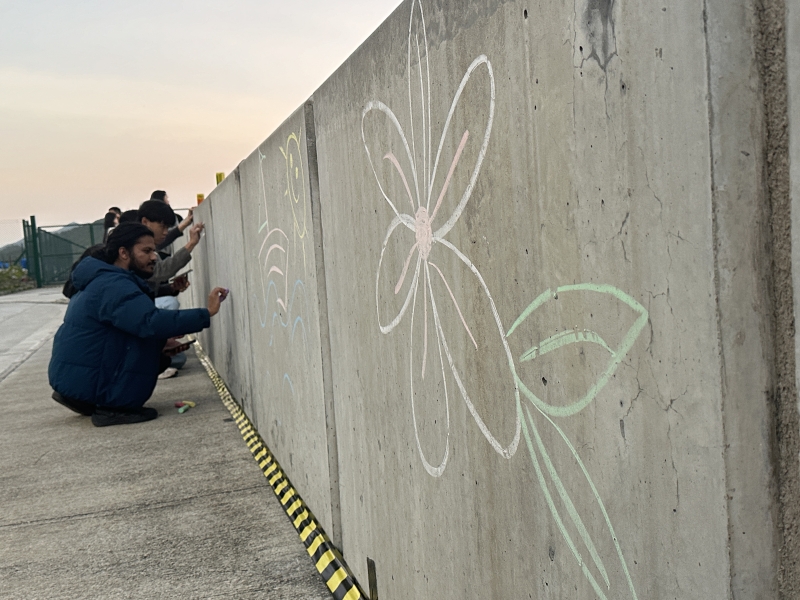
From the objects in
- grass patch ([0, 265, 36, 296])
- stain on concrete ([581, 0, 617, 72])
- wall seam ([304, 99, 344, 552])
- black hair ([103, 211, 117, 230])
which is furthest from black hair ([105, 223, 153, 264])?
grass patch ([0, 265, 36, 296])

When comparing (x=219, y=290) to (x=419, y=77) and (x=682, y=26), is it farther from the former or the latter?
(x=682, y=26)

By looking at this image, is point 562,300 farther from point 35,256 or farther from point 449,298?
point 35,256

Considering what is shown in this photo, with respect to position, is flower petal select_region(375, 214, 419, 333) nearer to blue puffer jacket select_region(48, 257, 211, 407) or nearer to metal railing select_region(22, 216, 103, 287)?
blue puffer jacket select_region(48, 257, 211, 407)

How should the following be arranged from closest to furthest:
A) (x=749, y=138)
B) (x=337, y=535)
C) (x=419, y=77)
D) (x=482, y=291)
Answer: (x=749, y=138) → (x=482, y=291) → (x=419, y=77) → (x=337, y=535)

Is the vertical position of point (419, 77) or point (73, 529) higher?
point (419, 77)

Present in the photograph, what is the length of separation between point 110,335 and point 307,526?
3.45 meters

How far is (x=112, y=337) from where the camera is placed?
21.9 feet

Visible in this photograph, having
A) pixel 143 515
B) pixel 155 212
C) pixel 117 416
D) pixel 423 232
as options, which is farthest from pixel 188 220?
pixel 423 232

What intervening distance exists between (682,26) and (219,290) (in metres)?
5.94

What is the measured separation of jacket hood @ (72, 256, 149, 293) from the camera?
6633 mm

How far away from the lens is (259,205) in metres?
4.89

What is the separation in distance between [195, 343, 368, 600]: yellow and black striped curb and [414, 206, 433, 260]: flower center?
150 cm

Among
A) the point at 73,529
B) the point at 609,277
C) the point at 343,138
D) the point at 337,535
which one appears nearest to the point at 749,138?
the point at 609,277

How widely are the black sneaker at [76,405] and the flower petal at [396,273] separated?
193 inches
